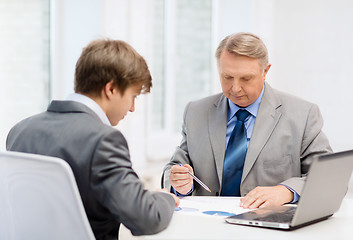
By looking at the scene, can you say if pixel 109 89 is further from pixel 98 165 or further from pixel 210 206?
pixel 210 206

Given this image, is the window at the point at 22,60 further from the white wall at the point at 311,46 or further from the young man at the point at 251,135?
the white wall at the point at 311,46

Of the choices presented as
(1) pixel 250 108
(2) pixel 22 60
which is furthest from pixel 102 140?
(2) pixel 22 60

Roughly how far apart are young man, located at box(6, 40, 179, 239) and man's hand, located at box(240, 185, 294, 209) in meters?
0.41

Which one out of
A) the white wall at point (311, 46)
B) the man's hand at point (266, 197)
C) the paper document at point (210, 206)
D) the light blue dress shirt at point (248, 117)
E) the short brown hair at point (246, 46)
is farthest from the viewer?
the white wall at point (311, 46)

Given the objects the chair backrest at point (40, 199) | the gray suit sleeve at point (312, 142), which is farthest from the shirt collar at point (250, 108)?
the chair backrest at point (40, 199)

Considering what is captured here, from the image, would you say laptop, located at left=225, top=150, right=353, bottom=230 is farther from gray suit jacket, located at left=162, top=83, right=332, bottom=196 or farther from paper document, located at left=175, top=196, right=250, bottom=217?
gray suit jacket, located at left=162, top=83, right=332, bottom=196

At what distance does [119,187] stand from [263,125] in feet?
3.80

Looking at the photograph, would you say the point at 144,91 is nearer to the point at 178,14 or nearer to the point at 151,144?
the point at 151,144

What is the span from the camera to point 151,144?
4316mm

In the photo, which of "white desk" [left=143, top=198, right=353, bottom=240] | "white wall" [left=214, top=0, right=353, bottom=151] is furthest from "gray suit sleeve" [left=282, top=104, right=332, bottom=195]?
"white wall" [left=214, top=0, right=353, bottom=151]

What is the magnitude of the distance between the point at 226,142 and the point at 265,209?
0.69 meters

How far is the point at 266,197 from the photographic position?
194 cm

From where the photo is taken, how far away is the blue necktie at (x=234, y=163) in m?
2.37

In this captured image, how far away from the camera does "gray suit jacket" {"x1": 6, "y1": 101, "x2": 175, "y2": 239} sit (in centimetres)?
141
